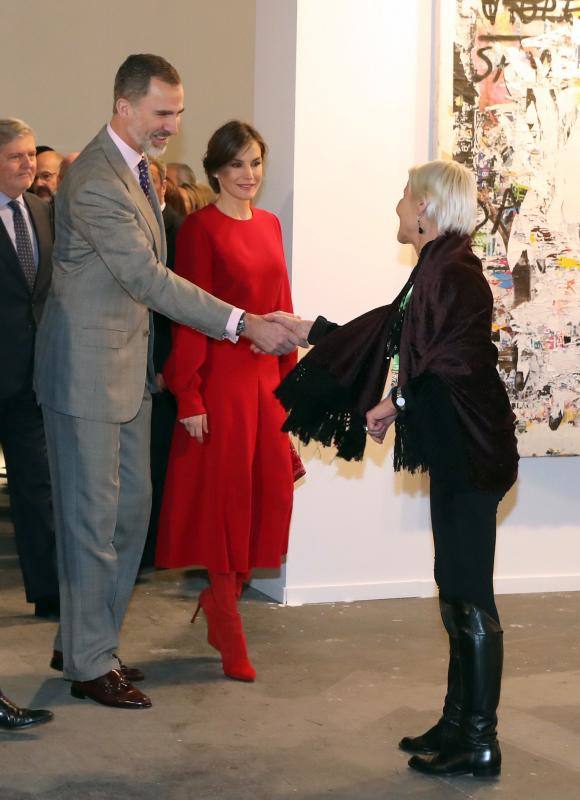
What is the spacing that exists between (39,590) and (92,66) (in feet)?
17.5

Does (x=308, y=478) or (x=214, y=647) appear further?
(x=308, y=478)

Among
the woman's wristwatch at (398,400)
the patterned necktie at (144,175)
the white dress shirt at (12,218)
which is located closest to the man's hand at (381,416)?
the woman's wristwatch at (398,400)

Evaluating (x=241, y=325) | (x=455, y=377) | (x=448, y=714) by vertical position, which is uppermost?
(x=241, y=325)

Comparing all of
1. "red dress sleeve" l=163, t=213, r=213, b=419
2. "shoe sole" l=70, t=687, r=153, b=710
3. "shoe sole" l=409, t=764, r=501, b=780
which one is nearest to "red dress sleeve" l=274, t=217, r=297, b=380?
"red dress sleeve" l=163, t=213, r=213, b=419

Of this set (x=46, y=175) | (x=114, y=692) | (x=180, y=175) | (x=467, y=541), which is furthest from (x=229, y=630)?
(x=46, y=175)

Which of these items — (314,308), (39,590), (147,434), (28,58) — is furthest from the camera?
(28,58)

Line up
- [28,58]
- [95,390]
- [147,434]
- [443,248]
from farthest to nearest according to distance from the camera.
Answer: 1. [28,58]
2. [147,434]
3. [95,390]
4. [443,248]

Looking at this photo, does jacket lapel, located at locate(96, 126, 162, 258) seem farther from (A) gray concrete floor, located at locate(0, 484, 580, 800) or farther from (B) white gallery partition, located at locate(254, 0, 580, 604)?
(A) gray concrete floor, located at locate(0, 484, 580, 800)

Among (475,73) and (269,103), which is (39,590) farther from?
(475,73)

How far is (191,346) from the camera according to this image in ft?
12.6

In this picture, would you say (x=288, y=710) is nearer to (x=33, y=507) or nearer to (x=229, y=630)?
(x=229, y=630)

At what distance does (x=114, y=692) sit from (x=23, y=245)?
1649 millimetres

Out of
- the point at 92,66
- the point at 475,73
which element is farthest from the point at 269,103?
the point at 92,66

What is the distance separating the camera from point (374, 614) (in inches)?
181
